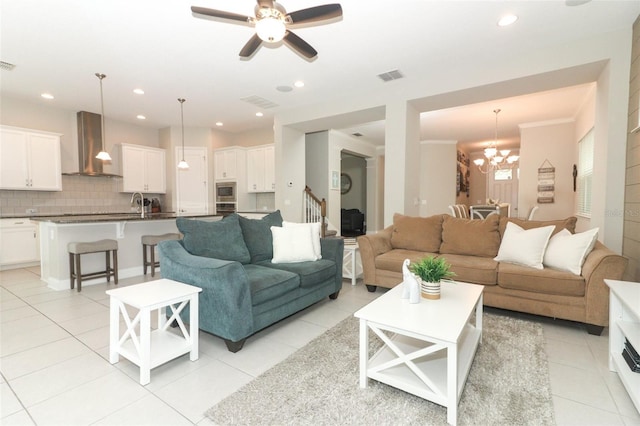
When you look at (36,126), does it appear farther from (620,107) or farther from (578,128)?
(578,128)

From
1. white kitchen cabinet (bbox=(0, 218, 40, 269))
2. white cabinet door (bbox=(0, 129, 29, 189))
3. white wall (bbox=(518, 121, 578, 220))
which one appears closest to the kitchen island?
white kitchen cabinet (bbox=(0, 218, 40, 269))

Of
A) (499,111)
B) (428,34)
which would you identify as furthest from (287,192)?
(499,111)

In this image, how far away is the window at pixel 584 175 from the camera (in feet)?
16.5

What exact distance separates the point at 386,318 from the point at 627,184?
319cm

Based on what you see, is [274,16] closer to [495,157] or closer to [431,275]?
[431,275]

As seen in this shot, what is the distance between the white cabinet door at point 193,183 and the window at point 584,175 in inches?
306

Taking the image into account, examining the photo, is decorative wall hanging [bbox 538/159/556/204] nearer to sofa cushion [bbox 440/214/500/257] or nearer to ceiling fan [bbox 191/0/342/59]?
sofa cushion [bbox 440/214/500/257]

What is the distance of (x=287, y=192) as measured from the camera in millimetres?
6039

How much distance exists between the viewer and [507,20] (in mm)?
2914

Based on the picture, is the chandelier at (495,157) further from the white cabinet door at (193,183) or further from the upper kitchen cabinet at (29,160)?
the upper kitchen cabinet at (29,160)

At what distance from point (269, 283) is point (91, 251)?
2.93 metres

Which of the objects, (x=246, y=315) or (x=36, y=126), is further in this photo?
(x=36, y=126)

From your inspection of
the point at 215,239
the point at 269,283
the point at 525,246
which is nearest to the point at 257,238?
the point at 215,239

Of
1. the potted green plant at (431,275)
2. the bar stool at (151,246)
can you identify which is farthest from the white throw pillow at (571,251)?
the bar stool at (151,246)
